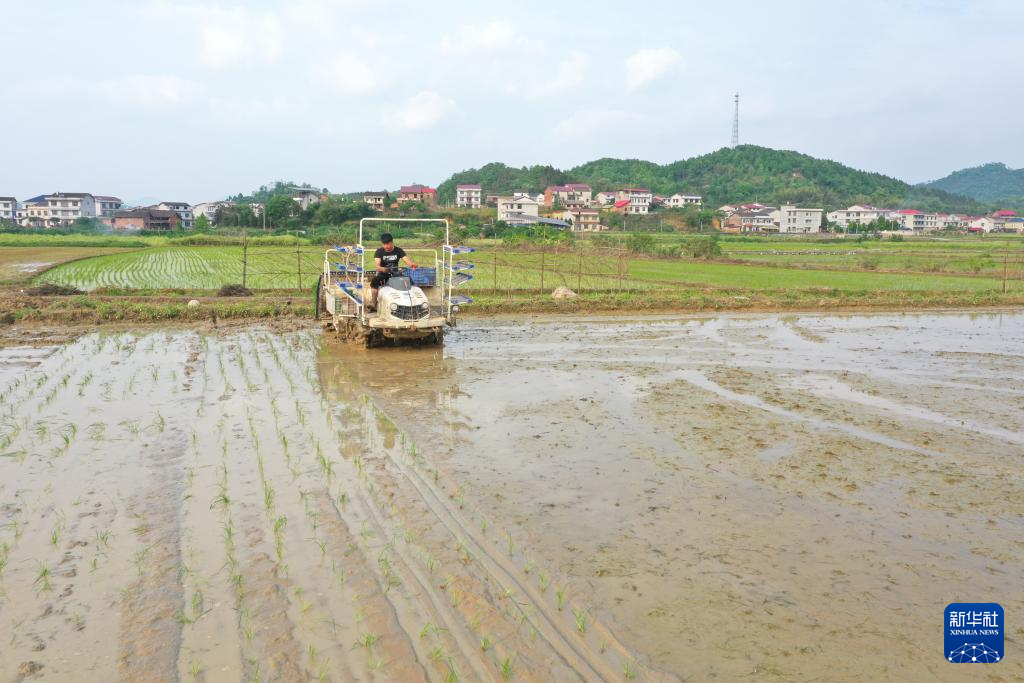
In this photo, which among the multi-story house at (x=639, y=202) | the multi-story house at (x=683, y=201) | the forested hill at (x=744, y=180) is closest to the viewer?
the multi-story house at (x=639, y=202)

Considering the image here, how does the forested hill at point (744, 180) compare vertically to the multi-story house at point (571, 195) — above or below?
above

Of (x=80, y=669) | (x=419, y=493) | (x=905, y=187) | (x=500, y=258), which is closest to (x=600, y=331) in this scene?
(x=419, y=493)

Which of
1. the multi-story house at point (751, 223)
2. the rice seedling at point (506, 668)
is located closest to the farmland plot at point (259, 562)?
the rice seedling at point (506, 668)

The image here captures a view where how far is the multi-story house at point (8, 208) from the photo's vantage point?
286 feet

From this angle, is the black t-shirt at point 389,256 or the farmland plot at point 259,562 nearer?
the farmland plot at point 259,562

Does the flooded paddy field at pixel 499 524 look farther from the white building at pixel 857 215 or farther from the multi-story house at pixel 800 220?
the white building at pixel 857 215

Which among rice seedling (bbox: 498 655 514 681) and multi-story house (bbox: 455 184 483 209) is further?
multi-story house (bbox: 455 184 483 209)

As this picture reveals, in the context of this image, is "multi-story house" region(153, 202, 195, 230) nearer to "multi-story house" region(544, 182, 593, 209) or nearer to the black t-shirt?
"multi-story house" region(544, 182, 593, 209)

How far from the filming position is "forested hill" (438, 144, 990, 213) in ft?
394

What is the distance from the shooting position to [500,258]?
1220 inches

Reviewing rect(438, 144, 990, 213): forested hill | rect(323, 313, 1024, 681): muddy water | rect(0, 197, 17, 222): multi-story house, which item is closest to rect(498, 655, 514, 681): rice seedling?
rect(323, 313, 1024, 681): muddy water

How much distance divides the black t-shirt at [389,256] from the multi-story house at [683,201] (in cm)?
9882

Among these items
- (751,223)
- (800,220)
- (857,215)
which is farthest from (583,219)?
(857,215)

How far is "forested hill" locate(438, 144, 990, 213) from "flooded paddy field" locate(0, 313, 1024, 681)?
345ft
